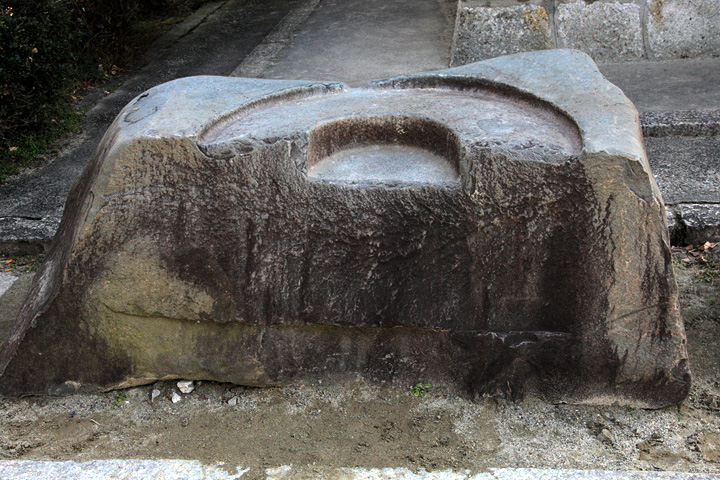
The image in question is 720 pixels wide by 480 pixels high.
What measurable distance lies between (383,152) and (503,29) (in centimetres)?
291

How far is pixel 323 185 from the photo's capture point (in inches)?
82.2

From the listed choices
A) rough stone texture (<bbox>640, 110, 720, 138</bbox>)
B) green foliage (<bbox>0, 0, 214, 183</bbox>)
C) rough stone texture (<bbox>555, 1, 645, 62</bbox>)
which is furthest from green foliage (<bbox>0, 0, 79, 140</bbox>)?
rough stone texture (<bbox>640, 110, 720, 138</bbox>)

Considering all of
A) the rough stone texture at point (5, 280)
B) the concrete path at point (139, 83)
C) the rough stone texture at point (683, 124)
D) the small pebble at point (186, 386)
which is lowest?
the small pebble at point (186, 386)

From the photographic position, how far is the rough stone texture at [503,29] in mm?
4840

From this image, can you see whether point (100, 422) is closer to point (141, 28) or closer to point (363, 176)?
point (363, 176)

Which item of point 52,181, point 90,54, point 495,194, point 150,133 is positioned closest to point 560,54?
point 495,194

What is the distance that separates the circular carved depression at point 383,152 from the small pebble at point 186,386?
0.86 m

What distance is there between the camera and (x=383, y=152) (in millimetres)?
2342

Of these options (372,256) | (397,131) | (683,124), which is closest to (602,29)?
(683,124)

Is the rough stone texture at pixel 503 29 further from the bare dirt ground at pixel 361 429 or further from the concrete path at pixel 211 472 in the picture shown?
the concrete path at pixel 211 472

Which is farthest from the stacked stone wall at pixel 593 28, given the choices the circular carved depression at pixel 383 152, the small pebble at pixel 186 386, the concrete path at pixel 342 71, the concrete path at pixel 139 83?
the small pebble at pixel 186 386

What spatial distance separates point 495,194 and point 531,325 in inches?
17.7

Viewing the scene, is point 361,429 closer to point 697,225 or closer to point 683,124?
point 697,225

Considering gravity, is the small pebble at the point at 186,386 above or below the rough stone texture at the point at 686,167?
below
